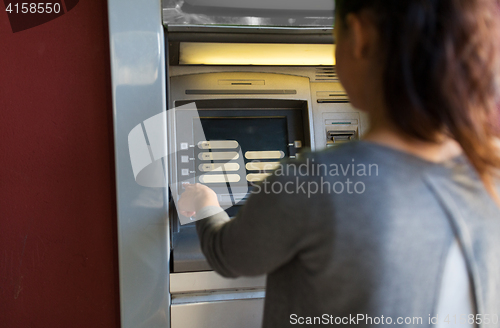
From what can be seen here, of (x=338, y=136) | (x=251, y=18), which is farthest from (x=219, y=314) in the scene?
(x=251, y=18)

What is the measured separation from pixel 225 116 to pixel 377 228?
0.94m

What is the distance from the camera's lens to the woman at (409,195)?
475 millimetres

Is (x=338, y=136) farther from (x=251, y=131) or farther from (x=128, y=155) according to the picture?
(x=128, y=155)

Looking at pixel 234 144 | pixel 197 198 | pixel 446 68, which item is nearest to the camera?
pixel 446 68

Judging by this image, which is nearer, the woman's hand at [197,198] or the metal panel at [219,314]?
the woman's hand at [197,198]

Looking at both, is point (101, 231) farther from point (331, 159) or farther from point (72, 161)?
point (331, 159)

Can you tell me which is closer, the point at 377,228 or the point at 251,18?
the point at 377,228

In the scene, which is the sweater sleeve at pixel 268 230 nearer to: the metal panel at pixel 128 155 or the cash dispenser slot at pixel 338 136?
the metal panel at pixel 128 155

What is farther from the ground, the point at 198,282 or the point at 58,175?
the point at 58,175

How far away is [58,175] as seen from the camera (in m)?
1.08

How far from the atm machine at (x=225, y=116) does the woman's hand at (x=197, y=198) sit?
166 mm

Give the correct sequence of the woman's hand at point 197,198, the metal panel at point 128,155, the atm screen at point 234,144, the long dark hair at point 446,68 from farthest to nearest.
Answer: the atm screen at point 234,144 → the metal panel at point 128,155 → the woman's hand at point 197,198 → the long dark hair at point 446,68

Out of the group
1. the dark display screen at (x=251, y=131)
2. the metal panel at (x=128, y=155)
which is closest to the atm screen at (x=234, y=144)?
the dark display screen at (x=251, y=131)

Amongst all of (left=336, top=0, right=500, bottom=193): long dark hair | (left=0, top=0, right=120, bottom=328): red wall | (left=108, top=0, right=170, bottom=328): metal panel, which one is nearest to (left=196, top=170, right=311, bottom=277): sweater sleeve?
(left=336, top=0, right=500, bottom=193): long dark hair
